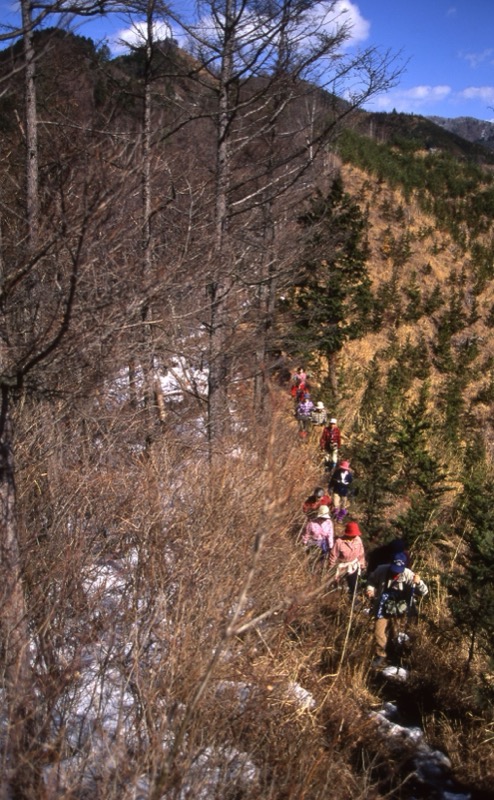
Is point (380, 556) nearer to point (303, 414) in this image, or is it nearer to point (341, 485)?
point (341, 485)

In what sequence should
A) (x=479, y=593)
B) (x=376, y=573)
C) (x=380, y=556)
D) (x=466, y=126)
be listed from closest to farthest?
1. (x=479, y=593)
2. (x=376, y=573)
3. (x=380, y=556)
4. (x=466, y=126)

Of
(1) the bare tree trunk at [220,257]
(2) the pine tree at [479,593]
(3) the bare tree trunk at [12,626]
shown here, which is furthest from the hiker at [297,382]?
(3) the bare tree trunk at [12,626]

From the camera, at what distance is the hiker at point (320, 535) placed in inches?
261

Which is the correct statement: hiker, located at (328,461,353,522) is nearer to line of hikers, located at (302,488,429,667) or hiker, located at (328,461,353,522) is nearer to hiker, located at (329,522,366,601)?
line of hikers, located at (302,488,429,667)

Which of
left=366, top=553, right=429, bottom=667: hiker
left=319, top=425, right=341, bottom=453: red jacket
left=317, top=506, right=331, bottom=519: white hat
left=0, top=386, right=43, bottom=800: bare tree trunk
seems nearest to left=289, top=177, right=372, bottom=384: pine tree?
left=319, top=425, right=341, bottom=453: red jacket

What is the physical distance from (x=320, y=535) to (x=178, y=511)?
1784mm

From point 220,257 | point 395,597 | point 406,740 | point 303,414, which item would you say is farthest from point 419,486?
point 406,740

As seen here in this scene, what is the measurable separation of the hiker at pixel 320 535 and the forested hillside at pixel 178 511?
0.22 meters

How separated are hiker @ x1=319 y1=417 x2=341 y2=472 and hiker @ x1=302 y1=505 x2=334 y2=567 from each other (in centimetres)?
355

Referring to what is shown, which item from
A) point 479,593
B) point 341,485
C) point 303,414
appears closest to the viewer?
point 479,593

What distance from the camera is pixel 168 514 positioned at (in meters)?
5.65

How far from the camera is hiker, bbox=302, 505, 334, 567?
6.62 meters

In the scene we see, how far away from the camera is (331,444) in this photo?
10398 mm

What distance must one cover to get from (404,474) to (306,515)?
382 centimetres
